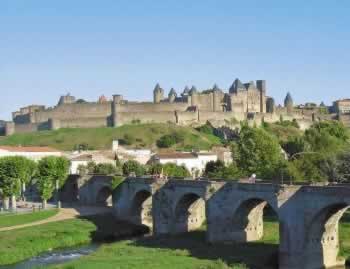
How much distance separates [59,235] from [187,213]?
9.81m

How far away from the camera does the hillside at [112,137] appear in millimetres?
123125

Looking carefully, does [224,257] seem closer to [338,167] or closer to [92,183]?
[338,167]

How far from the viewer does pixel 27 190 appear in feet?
258

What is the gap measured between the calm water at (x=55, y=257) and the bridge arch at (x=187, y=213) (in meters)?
6.78

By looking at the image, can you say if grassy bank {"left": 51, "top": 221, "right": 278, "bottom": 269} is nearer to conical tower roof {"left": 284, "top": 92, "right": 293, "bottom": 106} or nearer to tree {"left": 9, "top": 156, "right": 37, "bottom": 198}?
tree {"left": 9, "top": 156, "right": 37, "bottom": 198}

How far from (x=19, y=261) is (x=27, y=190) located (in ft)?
124

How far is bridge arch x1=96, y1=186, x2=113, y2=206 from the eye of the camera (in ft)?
217

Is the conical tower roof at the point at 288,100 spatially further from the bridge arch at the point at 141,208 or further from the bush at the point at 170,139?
the bridge arch at the point at 141,208

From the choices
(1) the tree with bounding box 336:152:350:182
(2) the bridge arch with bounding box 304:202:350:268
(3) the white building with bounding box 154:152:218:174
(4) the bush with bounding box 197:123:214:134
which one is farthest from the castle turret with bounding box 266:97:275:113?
(2) the bridge arch with bounding box 304:202:350:268

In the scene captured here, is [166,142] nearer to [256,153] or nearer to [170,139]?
[170,139]

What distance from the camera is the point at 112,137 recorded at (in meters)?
→ 129

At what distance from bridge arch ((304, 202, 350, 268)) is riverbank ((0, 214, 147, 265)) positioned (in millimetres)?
18412

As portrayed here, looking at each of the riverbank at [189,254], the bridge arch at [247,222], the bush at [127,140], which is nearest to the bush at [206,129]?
the bush at [127,140]

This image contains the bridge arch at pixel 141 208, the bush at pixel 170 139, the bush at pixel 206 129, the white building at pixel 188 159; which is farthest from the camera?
the bush at pixel 206 129
